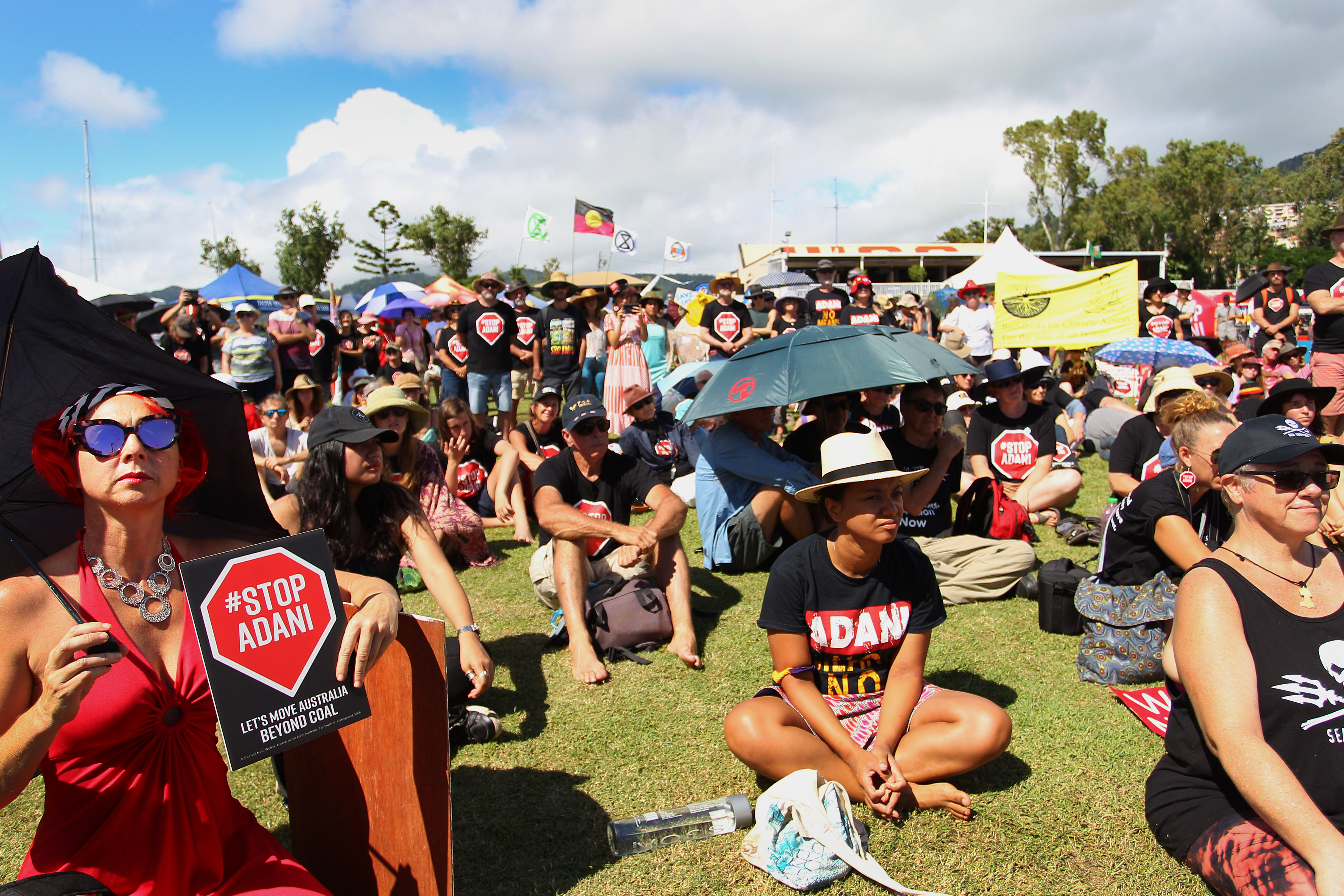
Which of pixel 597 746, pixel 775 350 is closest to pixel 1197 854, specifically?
pixel 597 746

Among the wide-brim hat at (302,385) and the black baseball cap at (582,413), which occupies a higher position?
the wide-brim hat at (302,385)

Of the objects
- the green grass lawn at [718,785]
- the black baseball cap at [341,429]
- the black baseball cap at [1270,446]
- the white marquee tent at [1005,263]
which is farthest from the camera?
the white marquee tent at [1005,263]

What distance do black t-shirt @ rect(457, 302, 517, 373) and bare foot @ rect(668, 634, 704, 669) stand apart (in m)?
6.32

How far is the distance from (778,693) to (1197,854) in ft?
4.82

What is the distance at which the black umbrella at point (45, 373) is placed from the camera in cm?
210

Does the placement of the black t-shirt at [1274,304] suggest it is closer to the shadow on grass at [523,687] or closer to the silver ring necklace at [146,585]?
the shadow on grass at [523,687]

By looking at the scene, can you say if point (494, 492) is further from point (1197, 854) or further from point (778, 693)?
point (1197, 854)

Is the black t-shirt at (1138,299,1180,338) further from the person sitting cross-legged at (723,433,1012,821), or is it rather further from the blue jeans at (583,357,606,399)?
the person sitting cross-legged at (723,433,1012,821)

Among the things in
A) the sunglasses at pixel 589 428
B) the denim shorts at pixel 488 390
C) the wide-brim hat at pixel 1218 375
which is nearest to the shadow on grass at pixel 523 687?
the sunglasses at pixel 589 428

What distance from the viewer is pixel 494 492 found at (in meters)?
7.48

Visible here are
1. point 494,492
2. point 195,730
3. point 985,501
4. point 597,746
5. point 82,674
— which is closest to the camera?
point 82,674

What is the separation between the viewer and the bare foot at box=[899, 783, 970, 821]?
313 cm

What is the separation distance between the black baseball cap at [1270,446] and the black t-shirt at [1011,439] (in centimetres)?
443

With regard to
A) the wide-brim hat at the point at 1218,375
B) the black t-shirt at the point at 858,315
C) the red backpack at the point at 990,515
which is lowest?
the red backpack at the point at 990,515
